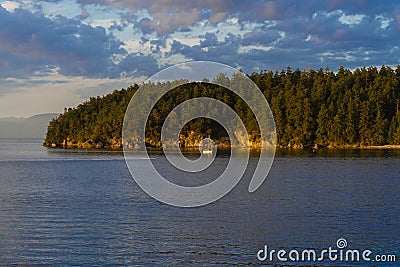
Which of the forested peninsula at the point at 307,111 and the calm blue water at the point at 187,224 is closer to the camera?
the calm blue water at the point at 187,224

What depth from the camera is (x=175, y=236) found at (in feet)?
85.8

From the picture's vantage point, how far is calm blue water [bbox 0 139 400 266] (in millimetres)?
22625

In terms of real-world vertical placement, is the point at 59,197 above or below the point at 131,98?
below

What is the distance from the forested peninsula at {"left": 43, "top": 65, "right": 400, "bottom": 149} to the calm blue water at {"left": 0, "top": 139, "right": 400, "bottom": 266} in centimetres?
8161

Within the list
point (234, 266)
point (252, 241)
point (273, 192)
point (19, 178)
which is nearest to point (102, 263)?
point (234, 266)

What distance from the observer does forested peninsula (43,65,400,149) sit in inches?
4995

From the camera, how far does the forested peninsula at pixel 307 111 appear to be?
126875 millimetres

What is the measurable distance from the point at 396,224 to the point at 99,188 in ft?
85.2

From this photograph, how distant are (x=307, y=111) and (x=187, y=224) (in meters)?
109

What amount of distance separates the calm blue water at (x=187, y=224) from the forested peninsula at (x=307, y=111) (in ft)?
268

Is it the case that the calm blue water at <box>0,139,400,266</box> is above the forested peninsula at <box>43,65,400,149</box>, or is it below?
below

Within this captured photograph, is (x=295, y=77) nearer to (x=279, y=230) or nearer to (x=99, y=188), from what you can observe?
(x=99, y=188)

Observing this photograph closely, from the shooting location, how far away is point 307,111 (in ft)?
443

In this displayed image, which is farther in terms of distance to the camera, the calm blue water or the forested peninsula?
the forested peninsula
